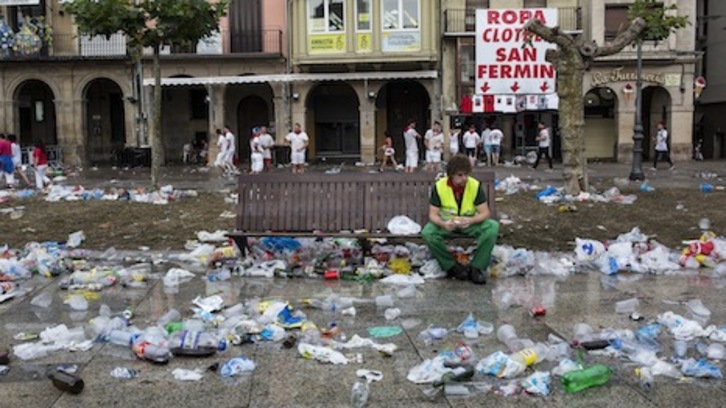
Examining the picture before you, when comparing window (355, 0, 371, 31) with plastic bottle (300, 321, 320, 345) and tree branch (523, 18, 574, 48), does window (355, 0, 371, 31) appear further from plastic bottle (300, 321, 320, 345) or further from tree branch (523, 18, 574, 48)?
plastic bottle (300, 321, 320, 345)

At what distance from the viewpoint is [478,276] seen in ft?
24.1

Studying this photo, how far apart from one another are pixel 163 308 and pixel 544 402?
3.52m

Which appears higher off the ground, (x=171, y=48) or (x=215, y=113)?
(x=171, y=48)

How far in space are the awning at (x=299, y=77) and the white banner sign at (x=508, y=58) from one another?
2549 mm

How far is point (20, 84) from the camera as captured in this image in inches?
1382

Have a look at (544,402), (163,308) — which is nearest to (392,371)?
(544,402)

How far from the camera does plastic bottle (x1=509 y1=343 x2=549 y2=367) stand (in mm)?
4762

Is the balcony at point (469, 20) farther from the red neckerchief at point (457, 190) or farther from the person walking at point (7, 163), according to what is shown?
the red neckerchief at point (457, 190)

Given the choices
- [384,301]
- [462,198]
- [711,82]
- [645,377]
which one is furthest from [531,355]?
[711,82]

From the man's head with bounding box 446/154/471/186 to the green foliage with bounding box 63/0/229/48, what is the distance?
1018 centimetres

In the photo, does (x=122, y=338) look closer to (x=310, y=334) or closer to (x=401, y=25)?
(x=310, y=334)

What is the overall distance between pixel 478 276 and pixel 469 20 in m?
28.8

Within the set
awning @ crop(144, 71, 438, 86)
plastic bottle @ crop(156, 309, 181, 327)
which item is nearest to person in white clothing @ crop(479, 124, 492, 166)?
awning @ crop(144, 71, 438, 86)

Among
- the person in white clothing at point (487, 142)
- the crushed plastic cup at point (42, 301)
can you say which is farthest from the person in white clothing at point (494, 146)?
the crushed plastic cup at point (42, 301)
